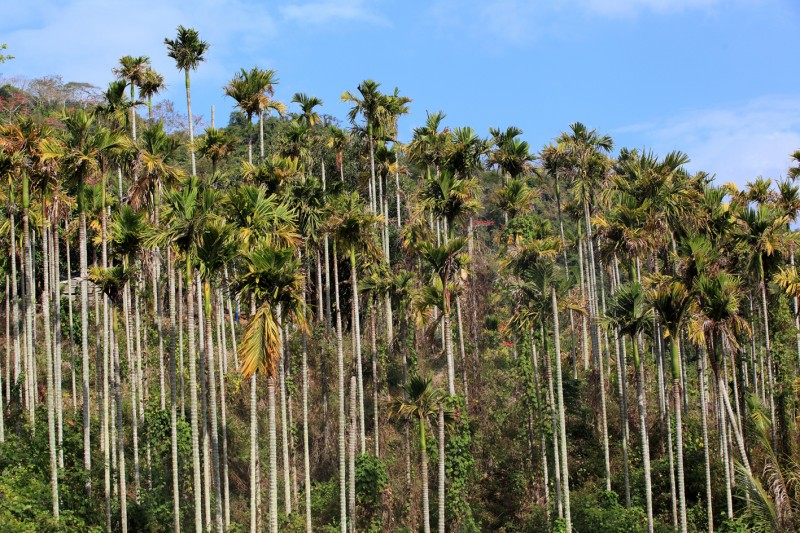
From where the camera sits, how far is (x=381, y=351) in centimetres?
4347

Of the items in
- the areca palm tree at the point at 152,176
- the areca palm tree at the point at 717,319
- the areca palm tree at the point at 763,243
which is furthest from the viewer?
the areca palm tree at the point at 763,243

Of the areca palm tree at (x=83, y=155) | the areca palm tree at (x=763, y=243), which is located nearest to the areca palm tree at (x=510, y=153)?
the areca palm tree at (x=763, y=243)

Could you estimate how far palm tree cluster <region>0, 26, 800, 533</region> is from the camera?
28703 millimetres

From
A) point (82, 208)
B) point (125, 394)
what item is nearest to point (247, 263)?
point (82, 208)

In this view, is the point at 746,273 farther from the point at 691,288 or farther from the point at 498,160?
the point at 498,160

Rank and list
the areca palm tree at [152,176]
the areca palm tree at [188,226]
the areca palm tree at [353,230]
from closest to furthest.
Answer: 1. the areca palm tree at [188,226]
2. the areca palm tree at [152,176]
3. the areca palm tree at [353,230]

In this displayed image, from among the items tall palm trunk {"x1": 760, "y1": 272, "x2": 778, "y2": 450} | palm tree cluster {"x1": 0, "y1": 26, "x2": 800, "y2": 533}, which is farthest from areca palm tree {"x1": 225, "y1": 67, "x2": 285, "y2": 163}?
tall palm trunk {"x1": 760, "y1": 272, "x2": 778, "y2": 450}

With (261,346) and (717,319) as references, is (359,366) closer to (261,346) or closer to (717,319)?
(261,346)

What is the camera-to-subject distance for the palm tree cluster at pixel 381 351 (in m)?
28.7

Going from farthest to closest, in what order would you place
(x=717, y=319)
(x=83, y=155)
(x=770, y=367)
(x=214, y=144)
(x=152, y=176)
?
(x=214, y=144) < (x=770, y=367) < (x=152, y=176) < (x=717, y=319) < (x=83, y=155)

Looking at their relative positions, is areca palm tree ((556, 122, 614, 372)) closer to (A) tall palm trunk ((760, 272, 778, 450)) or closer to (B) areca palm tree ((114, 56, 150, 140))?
(A) tall palm trunk ((760, 272, 778, 450))

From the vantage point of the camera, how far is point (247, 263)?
23.9 meters

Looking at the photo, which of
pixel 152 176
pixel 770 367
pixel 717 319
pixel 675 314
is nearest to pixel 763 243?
pixel 770 367

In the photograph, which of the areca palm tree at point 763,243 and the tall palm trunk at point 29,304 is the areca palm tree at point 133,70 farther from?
the areca palm tree at point 763,243
